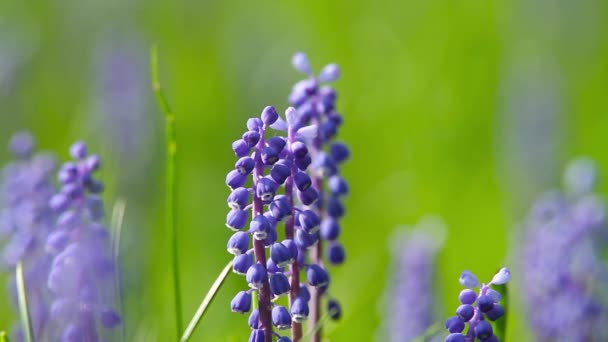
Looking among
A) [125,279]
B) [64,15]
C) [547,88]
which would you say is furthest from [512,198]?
[64,15]

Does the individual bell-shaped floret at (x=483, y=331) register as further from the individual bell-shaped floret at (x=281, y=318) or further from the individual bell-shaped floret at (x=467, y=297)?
the individual bell-shaped floret at (x=281, y=318)

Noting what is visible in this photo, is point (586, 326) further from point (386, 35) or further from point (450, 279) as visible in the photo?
point (386, 35)

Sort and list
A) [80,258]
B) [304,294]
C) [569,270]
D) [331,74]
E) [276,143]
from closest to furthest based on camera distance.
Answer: [276,143] < [304,294] < [80,258] < [331,74] < [569,270]

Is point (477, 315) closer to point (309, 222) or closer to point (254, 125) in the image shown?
point (309, 222)

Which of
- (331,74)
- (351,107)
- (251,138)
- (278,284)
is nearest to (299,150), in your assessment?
(251,138)

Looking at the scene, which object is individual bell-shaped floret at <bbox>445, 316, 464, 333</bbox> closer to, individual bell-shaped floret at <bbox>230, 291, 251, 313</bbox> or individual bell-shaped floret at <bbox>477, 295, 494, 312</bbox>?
individual bell-shaped floret at <bbox>477, 295, 494, 312</bbox>
